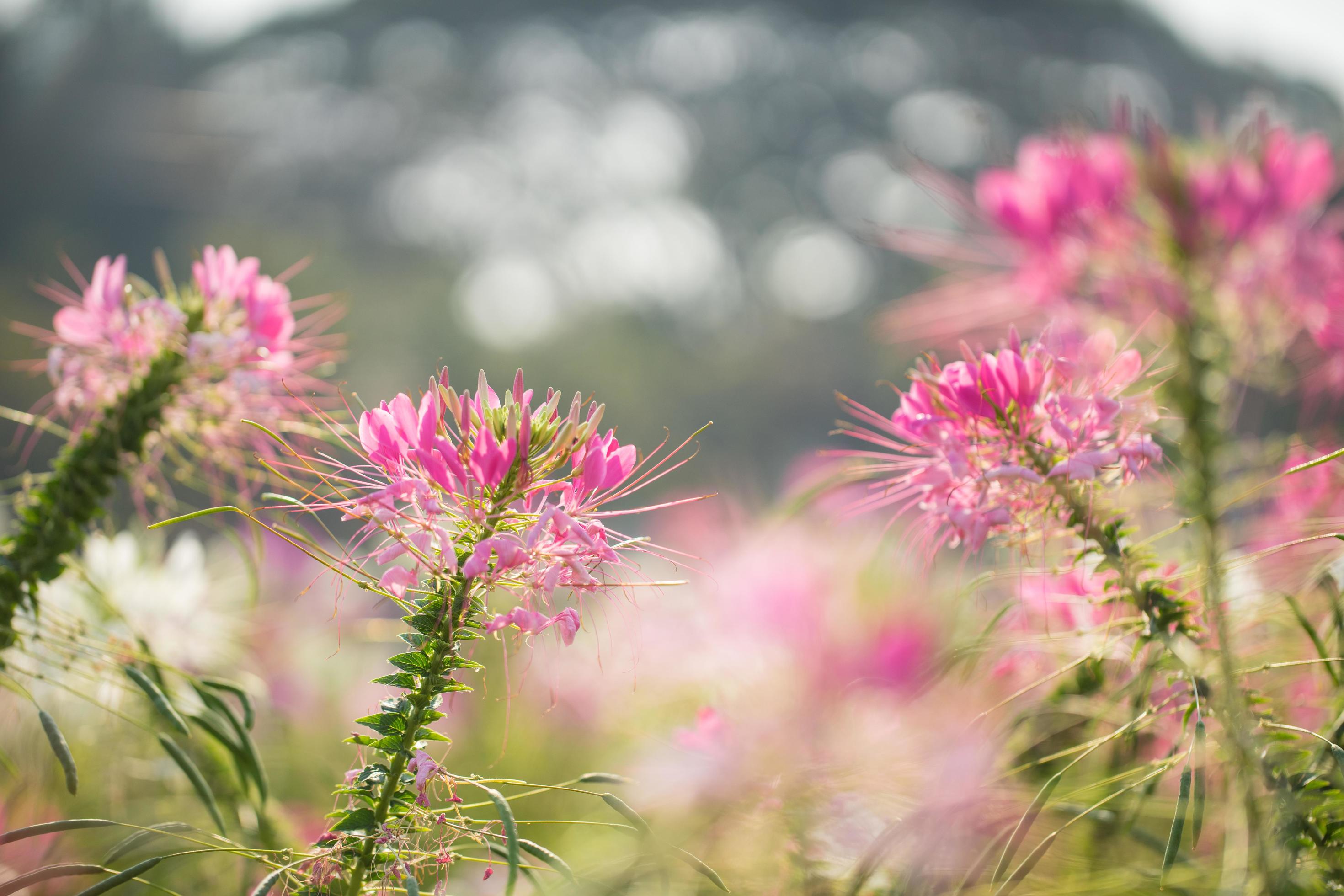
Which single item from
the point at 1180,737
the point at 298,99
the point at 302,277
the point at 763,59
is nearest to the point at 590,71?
the point at 763,59

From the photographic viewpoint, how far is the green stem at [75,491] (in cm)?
41

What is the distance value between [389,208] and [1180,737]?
27.9 ft

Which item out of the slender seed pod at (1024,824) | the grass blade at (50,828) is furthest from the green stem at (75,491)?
the slender seed pod at (1024,824)

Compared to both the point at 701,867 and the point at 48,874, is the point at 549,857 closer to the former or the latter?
the point at 701,867

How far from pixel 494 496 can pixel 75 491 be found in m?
0.26

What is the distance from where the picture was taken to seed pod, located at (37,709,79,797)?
0.32m

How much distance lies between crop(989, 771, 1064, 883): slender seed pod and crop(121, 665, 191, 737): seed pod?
0.35m

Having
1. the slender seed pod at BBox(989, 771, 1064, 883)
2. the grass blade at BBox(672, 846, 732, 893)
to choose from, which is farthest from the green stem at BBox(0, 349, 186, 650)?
the slender seed pod at BBox(989, 771, 1064, 883)

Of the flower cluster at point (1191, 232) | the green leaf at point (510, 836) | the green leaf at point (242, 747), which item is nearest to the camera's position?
the green leaf at point (510, 836)

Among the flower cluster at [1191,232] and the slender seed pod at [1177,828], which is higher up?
the flower cluster at [1191,232]

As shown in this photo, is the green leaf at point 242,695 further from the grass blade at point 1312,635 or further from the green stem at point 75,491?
the grass blade at point 1312,635

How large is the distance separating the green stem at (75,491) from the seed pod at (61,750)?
0.22ft

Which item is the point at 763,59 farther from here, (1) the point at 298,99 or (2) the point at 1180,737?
(2) the point at 1180,737

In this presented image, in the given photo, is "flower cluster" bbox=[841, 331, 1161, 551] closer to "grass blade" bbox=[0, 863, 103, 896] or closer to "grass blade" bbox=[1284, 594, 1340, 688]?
"grass blade" bbox=[1284, 594, 1340, 688]
